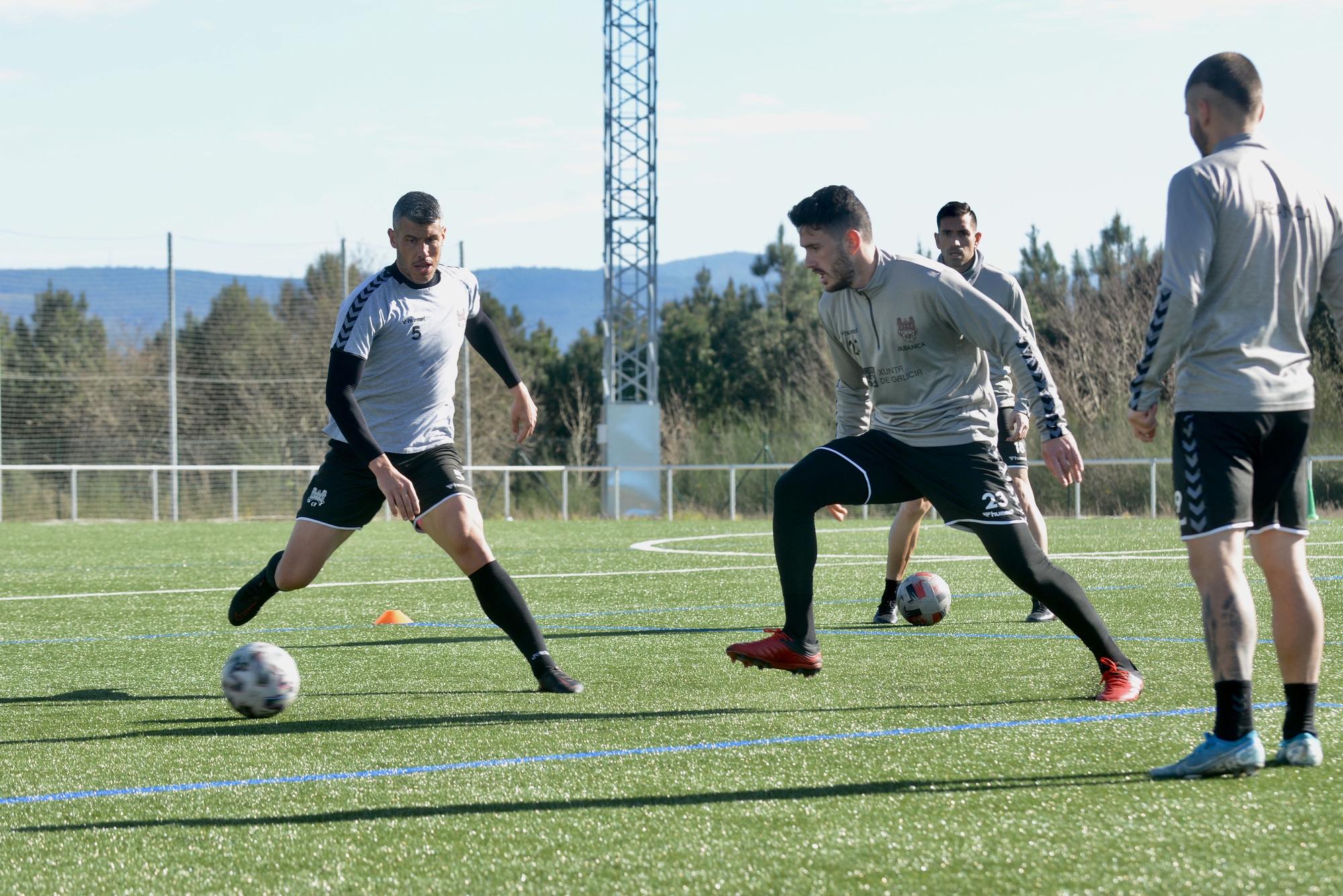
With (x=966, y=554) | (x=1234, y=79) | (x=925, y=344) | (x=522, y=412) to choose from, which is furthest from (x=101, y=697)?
(x=966, y=554)

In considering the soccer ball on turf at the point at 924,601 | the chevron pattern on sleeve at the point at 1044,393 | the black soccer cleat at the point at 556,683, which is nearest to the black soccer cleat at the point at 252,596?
the black soccer cleat at the point at 556,683

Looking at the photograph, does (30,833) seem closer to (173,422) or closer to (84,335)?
(173,422)

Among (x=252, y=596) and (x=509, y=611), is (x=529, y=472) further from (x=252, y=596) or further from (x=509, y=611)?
(x=509, y=611)

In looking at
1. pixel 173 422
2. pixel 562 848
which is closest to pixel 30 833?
pixel 562 848

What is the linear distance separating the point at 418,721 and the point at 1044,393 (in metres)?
2.46

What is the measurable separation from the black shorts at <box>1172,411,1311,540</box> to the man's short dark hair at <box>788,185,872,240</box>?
1.89 metres

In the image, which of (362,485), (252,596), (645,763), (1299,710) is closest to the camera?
(1299,710)

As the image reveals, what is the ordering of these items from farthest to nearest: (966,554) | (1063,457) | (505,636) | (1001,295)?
(966,554) < (505,636) < (1001,295) < (1063,457)

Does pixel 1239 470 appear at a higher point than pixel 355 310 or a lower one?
lower

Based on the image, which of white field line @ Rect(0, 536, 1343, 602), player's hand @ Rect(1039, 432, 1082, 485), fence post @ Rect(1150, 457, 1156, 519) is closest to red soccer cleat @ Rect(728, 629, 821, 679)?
player's hand @ Rect(1039, 432, 1082, 485)

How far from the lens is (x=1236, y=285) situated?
13.9 feet

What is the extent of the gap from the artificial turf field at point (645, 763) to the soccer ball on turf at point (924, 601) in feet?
0.37

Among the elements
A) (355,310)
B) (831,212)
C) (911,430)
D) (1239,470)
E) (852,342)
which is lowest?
(1239,470)

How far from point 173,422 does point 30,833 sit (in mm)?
27988
